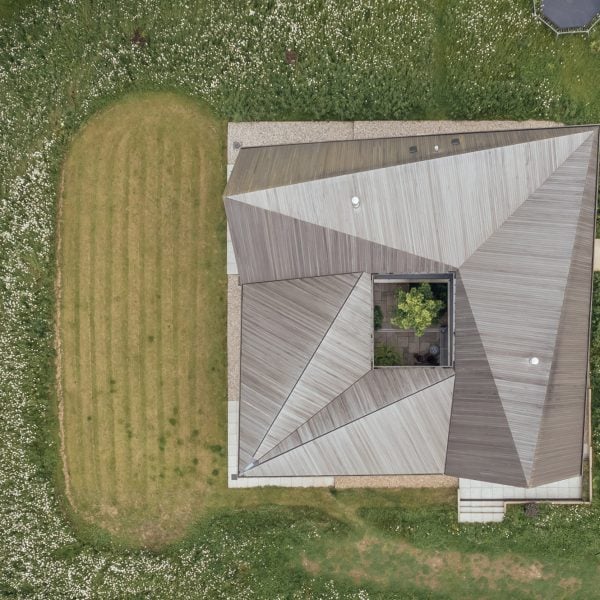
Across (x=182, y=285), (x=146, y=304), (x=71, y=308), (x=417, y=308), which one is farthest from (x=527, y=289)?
(x=71, y=308)

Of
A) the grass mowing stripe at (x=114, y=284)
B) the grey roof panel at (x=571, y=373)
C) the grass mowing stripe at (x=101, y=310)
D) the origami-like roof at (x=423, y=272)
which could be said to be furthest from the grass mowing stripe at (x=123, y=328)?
the grey roof panel at (x=571, y=373)

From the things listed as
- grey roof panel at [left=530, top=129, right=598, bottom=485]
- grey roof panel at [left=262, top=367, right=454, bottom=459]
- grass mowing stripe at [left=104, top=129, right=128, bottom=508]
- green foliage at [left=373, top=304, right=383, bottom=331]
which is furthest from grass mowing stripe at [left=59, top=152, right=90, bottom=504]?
grey roof panel at [left=530, top=129, right=598, bottom=485]

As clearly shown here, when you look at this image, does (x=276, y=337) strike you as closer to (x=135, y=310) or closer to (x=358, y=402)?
(x=358, y=402)

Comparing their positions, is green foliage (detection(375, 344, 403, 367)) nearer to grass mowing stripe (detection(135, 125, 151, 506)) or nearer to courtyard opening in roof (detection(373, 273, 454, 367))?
courtyard opening in roof (detection(373, 273, 454, 367))

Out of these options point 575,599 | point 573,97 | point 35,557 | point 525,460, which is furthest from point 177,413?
point 573,97

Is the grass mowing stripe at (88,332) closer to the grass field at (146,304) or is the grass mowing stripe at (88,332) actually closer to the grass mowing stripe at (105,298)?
the grass field at (146,304)
